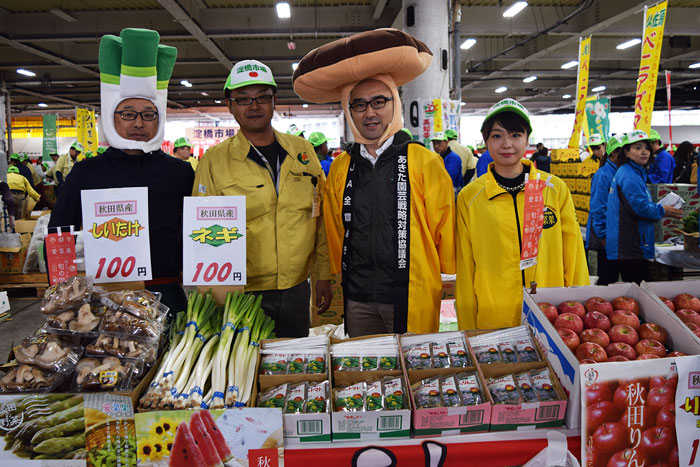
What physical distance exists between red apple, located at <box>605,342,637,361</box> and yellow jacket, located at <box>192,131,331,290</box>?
146 cm

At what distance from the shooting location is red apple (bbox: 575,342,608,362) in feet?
5.03

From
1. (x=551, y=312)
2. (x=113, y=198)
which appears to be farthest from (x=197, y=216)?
(x=551, y=312)

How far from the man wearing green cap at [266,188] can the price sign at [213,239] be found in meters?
0.50

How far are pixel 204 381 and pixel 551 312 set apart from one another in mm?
1263

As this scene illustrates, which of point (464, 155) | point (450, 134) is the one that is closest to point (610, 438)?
point (450, 134)

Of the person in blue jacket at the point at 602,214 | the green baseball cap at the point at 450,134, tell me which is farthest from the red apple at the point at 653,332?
the green baseball cap at the point at 450,134

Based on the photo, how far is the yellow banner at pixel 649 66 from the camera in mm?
7031

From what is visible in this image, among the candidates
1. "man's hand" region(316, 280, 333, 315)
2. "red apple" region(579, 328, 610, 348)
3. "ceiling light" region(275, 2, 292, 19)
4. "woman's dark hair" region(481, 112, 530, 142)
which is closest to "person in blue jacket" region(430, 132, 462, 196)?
"ceiling light" region(275, 2, 292, 19)

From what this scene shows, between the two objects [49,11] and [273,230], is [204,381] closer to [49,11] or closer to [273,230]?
[273,230]

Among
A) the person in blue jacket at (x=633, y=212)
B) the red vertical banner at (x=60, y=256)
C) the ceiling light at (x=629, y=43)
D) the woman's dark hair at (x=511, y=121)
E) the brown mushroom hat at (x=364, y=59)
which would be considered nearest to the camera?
the red vertical banner at (x=60, y=256)

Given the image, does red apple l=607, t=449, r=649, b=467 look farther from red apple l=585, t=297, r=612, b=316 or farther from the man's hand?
the man's hand

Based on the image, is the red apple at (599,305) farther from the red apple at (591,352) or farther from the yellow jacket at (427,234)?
the yellow jacket at (427,234)

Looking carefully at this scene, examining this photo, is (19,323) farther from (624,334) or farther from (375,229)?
(624,334)

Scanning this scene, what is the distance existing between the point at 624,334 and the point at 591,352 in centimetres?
18
